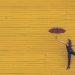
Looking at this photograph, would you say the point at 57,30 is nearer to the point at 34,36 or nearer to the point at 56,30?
the point at 56,30

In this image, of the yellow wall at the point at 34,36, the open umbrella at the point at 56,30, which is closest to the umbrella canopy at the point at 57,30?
the open umbrella at the point at 56,30

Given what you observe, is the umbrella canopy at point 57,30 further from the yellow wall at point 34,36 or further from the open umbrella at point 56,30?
the yellow wall at point 34,36

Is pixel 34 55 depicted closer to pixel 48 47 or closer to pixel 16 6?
pixel 48 47

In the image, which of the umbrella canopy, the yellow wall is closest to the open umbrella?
the umbrella canopy

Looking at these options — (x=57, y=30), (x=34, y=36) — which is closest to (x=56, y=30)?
(x=57, y=30)

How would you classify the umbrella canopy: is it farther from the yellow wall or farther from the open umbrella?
the yellow wall

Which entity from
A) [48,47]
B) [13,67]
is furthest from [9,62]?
[48,47]

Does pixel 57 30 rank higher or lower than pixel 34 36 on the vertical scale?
higher

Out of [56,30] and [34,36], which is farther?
[34,36]

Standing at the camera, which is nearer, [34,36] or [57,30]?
[57,30]
